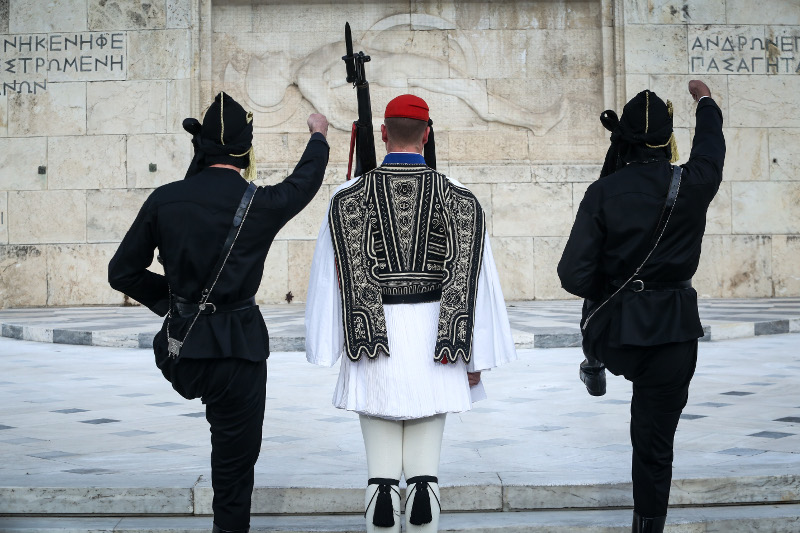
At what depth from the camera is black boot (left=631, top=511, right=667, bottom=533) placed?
3.52 metres

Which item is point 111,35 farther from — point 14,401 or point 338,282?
point 338,282

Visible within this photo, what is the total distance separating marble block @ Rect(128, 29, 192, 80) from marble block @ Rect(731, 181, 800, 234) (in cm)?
786

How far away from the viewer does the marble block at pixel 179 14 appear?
46.4 ft

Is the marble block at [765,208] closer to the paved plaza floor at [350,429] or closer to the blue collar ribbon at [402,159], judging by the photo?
the paved plaza floor at [350,429]

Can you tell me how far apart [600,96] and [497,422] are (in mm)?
9579

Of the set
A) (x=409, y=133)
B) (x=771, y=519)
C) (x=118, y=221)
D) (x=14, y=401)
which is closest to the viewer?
(x=409, y=133)


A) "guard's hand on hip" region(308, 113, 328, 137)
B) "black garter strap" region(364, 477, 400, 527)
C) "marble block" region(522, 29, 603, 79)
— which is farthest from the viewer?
"marble block" region(522, 29, 603, 79)

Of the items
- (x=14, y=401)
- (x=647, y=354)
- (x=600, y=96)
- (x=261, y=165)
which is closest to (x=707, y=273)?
(x=600, y=96)

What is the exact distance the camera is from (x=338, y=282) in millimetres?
3445

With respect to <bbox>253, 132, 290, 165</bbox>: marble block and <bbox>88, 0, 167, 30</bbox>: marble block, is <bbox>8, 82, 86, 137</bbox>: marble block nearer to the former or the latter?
<bbox>88, 0, 167, 30</bbox>: marble block

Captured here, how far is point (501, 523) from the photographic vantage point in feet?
13.0

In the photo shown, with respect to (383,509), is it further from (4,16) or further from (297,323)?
(4,16)

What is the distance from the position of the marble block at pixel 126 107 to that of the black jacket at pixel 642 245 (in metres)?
11.3

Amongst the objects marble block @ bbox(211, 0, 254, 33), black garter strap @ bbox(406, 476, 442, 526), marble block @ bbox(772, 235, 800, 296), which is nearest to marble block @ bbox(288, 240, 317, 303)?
marble block @ bbox(211, 0, 254, 33)
